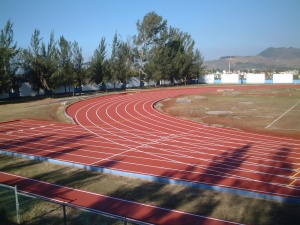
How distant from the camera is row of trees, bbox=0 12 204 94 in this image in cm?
3606

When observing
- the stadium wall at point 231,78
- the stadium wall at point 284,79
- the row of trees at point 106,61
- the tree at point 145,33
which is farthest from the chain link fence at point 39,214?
the stadium wall at point 231,78

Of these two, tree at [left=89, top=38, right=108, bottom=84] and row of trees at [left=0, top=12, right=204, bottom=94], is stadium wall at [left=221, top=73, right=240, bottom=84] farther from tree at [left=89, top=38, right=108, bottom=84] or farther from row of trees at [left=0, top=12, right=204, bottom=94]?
tree at [left=89, top=38, right=108, bottom=84]

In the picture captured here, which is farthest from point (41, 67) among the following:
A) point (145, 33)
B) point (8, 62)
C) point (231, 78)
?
point (231, 78)

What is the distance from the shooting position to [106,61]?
4656 centimetres

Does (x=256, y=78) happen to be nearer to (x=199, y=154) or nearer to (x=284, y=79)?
(x=284, y=79)

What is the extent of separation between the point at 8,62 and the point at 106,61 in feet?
52.8

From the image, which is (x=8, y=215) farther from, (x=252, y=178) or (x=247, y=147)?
(x=247, y=147)

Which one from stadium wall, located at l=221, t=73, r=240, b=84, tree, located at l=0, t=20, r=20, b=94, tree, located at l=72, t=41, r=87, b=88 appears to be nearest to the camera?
tree, located at l=0, t=20, r=20, b=94

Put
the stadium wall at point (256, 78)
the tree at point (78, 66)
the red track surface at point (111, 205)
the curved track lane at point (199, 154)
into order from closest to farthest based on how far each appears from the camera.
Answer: the red track surface at point (111, 205)
the curved track lane at point (199, 154)
the tree at point (78, 66)
the stadium wall at point (256, 78)

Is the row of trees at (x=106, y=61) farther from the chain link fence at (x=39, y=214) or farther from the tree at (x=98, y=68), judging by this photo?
the chain link fence at (x=39, y=214)

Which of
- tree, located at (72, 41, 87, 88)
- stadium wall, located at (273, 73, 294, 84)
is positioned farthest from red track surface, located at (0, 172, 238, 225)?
stadium wall, located at (273, 73, 294, 84)

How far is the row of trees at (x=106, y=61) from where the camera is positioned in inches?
1420

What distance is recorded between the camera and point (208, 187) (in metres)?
8.84

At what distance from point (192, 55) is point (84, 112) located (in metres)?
43.6
